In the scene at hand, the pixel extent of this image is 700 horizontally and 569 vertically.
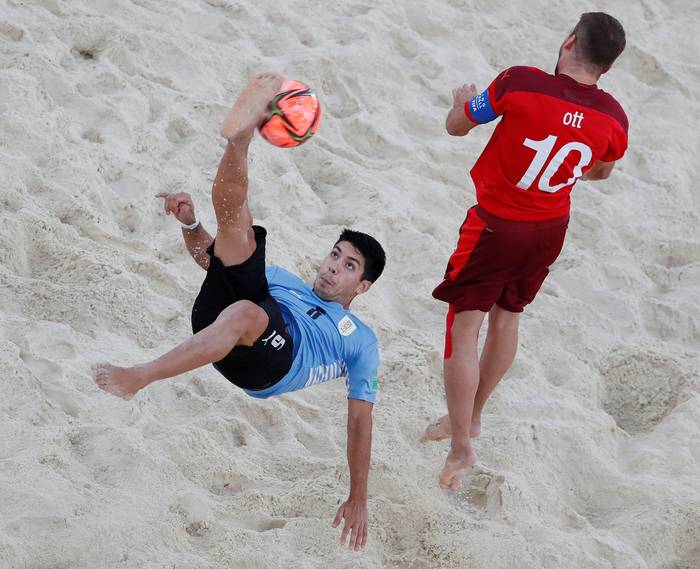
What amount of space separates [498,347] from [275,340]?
3.08ft

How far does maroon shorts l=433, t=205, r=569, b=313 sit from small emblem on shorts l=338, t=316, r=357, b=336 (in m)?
0.36

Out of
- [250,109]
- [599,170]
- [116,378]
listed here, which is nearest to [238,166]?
[250,109]

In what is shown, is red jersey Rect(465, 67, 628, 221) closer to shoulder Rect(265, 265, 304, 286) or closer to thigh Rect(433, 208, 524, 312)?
thigh Rect(433, 208, 524, 312)

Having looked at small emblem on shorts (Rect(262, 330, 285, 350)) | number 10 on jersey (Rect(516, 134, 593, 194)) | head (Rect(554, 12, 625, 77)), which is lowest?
small emblem on shorts (Rect(262, 330, 285, 350))

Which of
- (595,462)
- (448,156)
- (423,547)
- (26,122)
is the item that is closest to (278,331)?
(423,547)

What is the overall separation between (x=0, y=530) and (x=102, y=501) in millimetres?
384

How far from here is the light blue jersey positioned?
3.98 metres

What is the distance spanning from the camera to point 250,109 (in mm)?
3471

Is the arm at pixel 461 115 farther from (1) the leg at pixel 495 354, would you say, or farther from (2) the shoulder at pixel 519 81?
(1) the leg at pixel 495 354

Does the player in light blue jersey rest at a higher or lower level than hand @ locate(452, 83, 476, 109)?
lower

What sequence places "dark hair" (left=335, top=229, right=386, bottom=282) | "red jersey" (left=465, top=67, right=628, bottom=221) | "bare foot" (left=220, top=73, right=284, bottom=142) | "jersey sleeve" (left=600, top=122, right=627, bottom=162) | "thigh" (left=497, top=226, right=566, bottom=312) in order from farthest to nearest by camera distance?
1. "dark hair" (left=335, top=229, right=386, bottom=282)
2. "thigh" (left=497, top=226, right=566, bottom=312)
3. "jersey sleeve" (left=600, top=122, right=627, bottom=162)
4. "red jersey" (left=465, top=67, right=628, bottom=221)
5. "bare foot" (left=220, top=73, right=284, bottom=142)

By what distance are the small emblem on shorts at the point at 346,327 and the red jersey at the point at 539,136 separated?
702 mm

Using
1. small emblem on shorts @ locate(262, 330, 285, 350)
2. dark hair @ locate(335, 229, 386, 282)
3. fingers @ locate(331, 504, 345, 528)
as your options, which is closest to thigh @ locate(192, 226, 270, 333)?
small emblem on shorts @ locate(262, 330, 285, 350)

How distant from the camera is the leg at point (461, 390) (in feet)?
12.8
